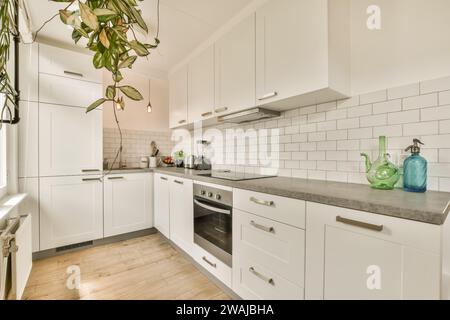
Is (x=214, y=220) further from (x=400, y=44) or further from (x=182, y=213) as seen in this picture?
(x=400, y=44)

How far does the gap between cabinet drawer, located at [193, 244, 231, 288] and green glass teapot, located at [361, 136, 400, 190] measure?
116 cm

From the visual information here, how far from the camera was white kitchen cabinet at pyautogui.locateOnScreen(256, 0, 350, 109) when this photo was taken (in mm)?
1351

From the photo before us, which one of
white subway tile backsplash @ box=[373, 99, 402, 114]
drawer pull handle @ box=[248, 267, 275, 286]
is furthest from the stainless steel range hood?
drawer pull handle @ box=[248, 267, 275, 286]

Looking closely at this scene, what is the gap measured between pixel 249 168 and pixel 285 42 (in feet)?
4.02

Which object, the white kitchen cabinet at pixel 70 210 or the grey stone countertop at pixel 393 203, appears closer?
the grey stone countertop at pixel 393 203

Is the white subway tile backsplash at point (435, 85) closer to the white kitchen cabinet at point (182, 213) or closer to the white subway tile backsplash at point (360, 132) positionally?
the white subway tile backsplash at point (360, 132)

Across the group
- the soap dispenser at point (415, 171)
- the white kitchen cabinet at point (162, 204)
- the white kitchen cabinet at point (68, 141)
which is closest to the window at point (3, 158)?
the white kitchen cabinet at point (68, 141)

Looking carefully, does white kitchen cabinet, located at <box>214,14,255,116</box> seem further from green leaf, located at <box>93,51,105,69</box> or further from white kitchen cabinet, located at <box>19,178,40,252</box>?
white kitchen cabinet, located at <box>19,178,40,252</box>

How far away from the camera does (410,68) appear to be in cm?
131

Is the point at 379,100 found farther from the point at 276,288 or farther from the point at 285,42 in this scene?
the point at 276,288

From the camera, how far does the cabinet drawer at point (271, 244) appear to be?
3.90 ft

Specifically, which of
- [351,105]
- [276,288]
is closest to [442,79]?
[351,105]

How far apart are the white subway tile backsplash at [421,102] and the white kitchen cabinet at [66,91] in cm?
282
